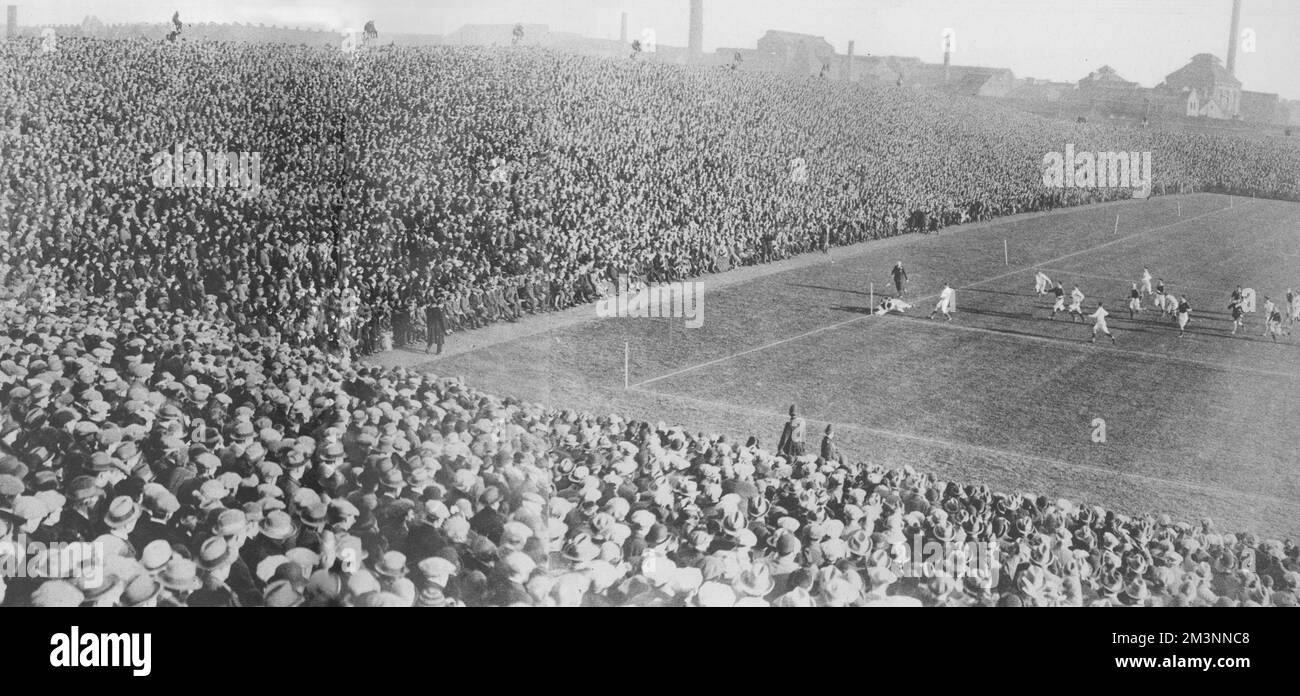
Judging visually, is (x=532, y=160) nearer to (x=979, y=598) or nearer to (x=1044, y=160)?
(x=1044, y=160)

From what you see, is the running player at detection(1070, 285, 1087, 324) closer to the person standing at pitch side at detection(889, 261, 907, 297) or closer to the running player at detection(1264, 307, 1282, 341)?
the running player at detection(1264, 307, 1282, 341)

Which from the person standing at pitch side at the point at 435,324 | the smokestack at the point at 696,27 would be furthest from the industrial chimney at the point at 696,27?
the person standing at pitch side at the point at 435,324

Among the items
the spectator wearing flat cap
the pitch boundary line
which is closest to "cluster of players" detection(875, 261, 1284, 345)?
the pitch boundary line

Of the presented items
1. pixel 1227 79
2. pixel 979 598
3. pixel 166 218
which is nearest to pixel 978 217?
pixel 1227 79

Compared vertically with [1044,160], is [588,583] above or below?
below
